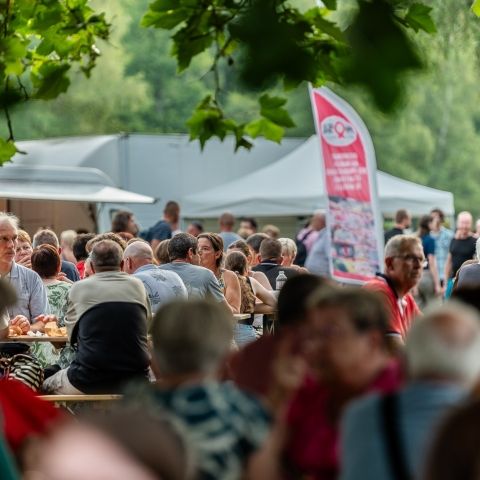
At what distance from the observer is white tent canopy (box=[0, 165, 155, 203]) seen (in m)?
23.2

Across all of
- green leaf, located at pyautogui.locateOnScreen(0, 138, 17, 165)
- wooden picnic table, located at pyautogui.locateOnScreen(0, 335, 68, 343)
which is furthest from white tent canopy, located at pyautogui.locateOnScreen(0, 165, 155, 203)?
green leaf, located at pyautogui.locateOnScreen(0, 138, 17, 165)

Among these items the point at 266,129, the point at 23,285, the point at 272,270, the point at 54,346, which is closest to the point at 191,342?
the point at 266,129

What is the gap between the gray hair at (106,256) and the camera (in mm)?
9625

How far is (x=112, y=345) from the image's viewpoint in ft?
30.7

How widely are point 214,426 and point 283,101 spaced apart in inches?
90.2

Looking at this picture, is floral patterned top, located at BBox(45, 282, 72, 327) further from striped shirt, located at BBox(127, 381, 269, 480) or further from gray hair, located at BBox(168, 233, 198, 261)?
striped shirt, located at BBox(127, 381, 269, 480)

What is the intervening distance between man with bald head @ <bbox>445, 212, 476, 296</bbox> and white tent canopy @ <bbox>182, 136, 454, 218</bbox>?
551 cm

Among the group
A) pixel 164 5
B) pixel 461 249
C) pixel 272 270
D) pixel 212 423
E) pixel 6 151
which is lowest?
pixel 461 249

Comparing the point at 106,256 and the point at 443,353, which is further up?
the point at 443,353

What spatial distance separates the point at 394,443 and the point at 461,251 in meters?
15.7

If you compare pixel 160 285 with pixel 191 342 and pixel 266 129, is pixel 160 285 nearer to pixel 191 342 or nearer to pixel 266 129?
pixel 266 129

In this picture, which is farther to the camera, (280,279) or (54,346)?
(280,279)

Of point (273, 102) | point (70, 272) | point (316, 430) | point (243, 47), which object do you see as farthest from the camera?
point (70, 272)

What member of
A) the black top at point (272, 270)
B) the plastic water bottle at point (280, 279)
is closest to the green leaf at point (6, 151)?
the plastic water bottle at point (280, 279)
